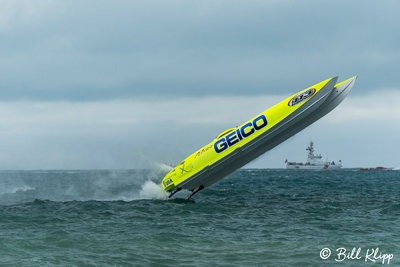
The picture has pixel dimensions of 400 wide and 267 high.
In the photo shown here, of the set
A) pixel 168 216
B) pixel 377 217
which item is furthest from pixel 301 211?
pixel 168 216

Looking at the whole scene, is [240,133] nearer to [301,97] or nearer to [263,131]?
[263,131]

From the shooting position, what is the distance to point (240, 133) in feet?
82.9

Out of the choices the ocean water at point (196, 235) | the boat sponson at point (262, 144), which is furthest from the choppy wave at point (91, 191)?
the ocean water at point (196, 235)

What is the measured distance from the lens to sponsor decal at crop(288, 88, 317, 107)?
2398 centimetres

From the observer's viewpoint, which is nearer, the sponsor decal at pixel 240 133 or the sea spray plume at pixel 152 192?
the sponsor decal at pixel 240 133

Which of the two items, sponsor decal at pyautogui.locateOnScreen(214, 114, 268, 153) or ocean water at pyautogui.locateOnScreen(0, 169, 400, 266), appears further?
sponsor decal at pyautogui.locateOnScreen(214, 114, 268, 153)

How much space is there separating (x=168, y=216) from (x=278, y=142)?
852 centimetres

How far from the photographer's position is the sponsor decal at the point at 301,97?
23983 millimetres

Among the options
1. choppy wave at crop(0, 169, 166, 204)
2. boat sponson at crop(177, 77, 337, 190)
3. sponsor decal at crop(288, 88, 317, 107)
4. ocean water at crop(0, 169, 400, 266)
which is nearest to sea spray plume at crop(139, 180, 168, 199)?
choppy wave at crop(0, 169, 166, 204)

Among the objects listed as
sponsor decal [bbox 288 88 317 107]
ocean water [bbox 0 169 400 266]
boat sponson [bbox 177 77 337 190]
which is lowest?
ocean water [bbox 0 169 400 266]

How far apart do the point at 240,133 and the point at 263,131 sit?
1.44 m

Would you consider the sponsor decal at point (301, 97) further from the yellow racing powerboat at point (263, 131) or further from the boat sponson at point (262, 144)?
the boat sponson at point (262, 144)

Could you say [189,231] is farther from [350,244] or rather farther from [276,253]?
[350,244]

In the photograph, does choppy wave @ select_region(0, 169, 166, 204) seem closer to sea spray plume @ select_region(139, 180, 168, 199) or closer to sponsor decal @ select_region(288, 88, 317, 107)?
sea spray plume @ select_region(139, 180, 168, 199)
